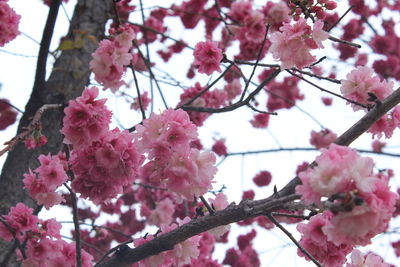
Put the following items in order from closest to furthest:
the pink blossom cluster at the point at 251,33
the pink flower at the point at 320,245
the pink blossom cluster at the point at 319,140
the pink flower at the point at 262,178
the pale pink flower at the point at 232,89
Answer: the pink flower at the point at 320,245
the pink blossom cluster at the point at 251,33
the pink blossom cluster at the point at 319,140
the pale pink flower at the point at 232,89
the pink flower at the point at 262,178

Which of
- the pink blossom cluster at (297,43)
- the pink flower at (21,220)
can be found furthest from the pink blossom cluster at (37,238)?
the pink blossom cluster at (297,43)

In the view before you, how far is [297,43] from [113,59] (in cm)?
107

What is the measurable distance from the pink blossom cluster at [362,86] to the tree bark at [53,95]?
1.43 metres

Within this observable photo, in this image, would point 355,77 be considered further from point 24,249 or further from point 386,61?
point 386,61

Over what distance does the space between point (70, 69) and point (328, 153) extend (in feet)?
8.22

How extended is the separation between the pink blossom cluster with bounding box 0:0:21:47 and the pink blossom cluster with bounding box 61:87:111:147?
98cm

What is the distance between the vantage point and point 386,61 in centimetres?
614

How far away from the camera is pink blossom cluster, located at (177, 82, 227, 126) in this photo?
3.54 metres

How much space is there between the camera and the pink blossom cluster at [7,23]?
2.38m

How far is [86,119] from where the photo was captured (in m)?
1.72

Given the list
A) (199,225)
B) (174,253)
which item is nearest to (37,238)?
(174,253)

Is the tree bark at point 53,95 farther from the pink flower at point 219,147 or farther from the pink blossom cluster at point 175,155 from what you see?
the pink flower at point 219,147

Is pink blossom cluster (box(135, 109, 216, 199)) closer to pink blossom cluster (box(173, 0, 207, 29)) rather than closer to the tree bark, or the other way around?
the tree bark

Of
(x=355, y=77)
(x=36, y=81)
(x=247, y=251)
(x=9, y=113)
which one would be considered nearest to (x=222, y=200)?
(x=355, y=77)
